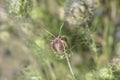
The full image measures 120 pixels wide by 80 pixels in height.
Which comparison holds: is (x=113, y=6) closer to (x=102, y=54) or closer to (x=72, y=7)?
(x=102, y=54)

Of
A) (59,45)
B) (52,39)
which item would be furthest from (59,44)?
(52,39)

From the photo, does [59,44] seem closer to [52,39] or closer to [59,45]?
[59,45]

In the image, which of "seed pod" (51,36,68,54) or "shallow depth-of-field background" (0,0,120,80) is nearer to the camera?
"seed pod" (51,36,68,54)

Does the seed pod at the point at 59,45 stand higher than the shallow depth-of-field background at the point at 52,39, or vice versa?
the shallow depth-of-field background at the point at 52,39

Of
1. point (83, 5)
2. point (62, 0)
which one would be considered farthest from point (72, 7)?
point (62, 0)

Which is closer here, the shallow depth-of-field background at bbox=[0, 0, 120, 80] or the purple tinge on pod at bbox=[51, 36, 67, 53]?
the purple tinge on pod at bbox=[51, 36, 67, 53]

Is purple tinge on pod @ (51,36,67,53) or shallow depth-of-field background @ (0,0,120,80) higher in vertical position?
shallow depth-of-field background @ (0,0,120,80)
